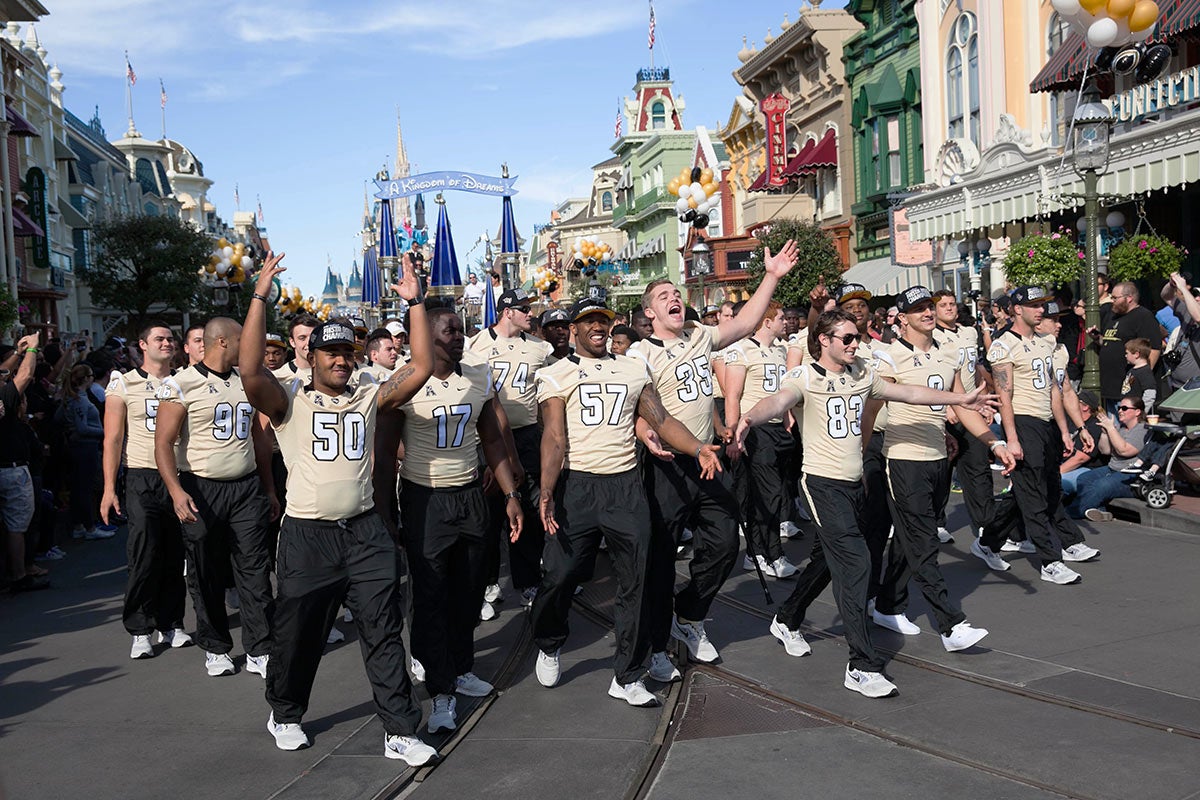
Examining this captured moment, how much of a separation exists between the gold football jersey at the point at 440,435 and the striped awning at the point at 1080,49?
14313mm

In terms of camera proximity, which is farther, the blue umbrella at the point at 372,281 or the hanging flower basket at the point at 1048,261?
the blue umbrella at the point at 372,281

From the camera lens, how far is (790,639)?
23.5ft

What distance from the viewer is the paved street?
206 inches

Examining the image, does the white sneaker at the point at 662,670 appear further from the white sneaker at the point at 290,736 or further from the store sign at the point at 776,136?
the store sign at the point at 776,136

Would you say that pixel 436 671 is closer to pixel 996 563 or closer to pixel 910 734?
pixel 910 734

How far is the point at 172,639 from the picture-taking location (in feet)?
26.6

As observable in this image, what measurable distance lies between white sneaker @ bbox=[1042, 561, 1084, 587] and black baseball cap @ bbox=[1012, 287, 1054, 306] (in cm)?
182

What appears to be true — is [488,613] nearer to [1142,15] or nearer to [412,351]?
[412,351]

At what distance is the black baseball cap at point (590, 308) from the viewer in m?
6.70

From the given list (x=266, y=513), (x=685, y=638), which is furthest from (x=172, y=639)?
(x=685, y=638)

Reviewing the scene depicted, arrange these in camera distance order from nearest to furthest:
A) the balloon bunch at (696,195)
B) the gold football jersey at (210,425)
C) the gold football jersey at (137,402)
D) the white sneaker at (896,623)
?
the gold football jersey at (210,425) → the white sneaker at (896,623) → the gold football jersey at (137,402) → the balloon bunch at (696,195)

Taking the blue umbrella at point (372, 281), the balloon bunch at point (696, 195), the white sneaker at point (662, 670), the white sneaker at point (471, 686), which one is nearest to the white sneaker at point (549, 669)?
the white sneaker at point (471, 686)

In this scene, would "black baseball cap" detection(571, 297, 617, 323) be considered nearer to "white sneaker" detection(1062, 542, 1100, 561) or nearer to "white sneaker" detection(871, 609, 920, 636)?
"white sneaker" detection(871, 609, 920, 636)

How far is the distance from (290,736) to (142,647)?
2383 millimetres
